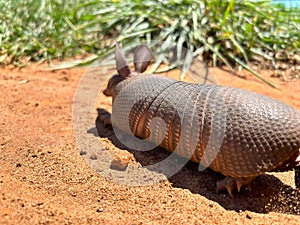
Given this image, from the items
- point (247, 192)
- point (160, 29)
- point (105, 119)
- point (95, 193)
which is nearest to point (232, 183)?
point (247, 192)

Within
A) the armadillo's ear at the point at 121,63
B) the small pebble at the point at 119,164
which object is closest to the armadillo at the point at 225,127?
the small pebble at the point at 119,164

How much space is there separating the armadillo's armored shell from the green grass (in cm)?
250

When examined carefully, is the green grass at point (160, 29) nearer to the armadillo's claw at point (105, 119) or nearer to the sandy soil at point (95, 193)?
the armadillo's claw at point (105, 119)

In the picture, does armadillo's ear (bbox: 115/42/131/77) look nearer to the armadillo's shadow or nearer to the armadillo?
the armadillo

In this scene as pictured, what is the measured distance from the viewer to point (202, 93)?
3.32 metres

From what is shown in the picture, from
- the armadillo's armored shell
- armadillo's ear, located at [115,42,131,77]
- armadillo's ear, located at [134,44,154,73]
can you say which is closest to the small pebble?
the armadillo's armored shell

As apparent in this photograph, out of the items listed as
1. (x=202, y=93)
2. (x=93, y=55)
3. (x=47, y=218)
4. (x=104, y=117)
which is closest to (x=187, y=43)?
(x=93, y=55)

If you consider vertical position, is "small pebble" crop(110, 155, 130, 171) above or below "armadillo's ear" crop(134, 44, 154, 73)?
below

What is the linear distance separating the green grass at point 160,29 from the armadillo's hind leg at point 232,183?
298 cm

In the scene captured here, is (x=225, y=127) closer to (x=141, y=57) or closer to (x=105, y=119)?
(x=141, y=57)

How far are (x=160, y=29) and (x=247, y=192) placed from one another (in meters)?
3.76

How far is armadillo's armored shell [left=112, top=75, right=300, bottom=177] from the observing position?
2.89m

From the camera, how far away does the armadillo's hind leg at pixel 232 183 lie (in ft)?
10.1

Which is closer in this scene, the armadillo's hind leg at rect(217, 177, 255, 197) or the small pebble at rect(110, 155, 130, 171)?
the armadillo's hind leg at rect(217, 177, 255, 197)
